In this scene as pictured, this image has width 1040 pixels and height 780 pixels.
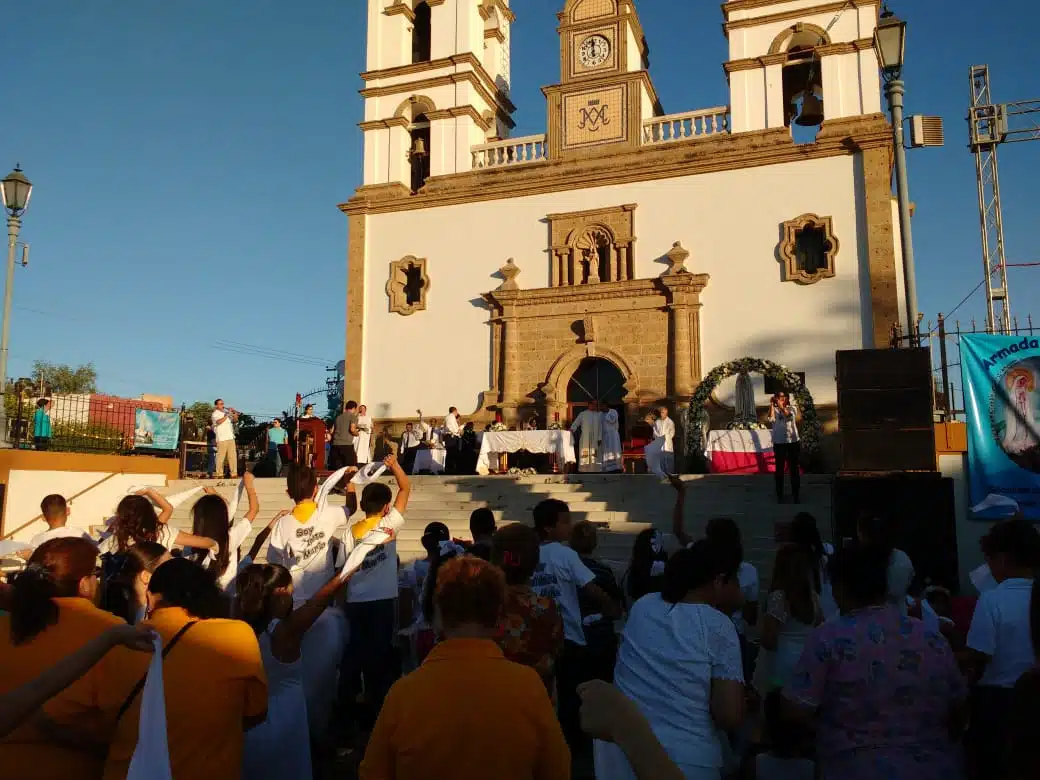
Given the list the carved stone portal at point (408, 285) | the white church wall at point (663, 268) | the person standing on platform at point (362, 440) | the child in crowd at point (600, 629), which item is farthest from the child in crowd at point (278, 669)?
the carved stone portal at point (408, 285)

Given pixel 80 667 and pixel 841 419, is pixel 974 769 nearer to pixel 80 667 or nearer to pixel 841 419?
pixel 80 667

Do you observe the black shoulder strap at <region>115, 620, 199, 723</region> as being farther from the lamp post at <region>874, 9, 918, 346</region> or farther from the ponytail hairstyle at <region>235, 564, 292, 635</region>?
the lamp post at <region>874, 9, 918, 346</region>

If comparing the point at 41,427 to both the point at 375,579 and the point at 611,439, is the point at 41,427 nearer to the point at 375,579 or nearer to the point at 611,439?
the point at 611,439

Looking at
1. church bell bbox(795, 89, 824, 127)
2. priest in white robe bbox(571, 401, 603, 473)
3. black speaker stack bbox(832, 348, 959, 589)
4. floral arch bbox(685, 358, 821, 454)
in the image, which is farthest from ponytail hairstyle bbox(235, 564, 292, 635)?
church bell bbox(795, 89, 824, 127)

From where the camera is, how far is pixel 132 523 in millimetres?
5270

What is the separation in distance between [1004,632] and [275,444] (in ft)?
56.9

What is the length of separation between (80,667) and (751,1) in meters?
21.2

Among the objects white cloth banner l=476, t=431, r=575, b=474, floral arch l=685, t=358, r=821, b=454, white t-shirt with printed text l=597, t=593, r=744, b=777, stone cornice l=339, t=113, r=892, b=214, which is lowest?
white t-shirt with printed text l=597, t=593, r=744, b=777

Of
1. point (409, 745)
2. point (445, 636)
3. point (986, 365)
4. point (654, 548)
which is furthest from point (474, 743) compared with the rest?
point (986, 365)

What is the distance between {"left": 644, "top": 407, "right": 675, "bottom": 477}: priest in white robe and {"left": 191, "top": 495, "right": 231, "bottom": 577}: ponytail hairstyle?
11.4m

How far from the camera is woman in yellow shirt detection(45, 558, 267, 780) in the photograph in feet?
9.27

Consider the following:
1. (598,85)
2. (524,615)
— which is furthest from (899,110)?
(598,85)

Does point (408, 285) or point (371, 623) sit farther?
point (408, 285)

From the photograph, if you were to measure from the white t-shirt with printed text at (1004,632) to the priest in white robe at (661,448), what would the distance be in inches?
475
